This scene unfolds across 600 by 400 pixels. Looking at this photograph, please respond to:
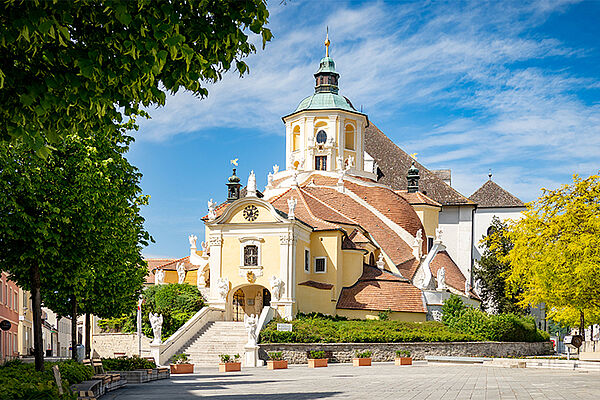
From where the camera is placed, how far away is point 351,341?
4112 centimetres

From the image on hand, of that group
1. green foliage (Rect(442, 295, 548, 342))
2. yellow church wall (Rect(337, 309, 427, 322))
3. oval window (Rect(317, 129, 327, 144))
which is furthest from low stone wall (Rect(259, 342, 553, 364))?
oval window (Rect(317, 129, 327, 144))

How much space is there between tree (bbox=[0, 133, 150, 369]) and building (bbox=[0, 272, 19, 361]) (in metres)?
22.2

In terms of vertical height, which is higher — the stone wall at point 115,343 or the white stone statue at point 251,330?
the white stone statue at point 251,330

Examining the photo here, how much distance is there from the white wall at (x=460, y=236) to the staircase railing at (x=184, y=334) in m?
33.0

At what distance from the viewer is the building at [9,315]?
4200 cm

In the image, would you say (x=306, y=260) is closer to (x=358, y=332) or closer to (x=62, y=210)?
(x=358, y=332)

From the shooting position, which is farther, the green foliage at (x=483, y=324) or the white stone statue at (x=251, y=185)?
the white stone statue at (x=251, y=185)

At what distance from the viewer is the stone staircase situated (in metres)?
40.4

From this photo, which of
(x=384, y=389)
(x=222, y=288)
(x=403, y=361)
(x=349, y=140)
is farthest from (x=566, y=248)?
(x=349, y=140)

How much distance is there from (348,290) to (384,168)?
31575 millimetres

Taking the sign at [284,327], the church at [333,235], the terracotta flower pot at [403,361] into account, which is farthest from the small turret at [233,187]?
the terracotta flower pot at [403,361]

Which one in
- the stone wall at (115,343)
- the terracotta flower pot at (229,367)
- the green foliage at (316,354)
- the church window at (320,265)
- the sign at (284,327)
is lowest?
the stone wall at (115,343)

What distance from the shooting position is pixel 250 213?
50031 mm

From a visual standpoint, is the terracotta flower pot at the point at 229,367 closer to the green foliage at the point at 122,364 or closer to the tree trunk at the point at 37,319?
the green foliage at the point at 122,364
